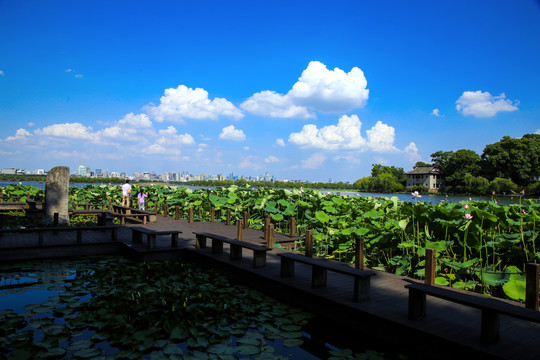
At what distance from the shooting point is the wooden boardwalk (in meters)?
2.73

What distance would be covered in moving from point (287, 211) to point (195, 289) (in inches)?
212

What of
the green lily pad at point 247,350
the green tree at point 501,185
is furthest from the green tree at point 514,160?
the green lily pad at point 247,350

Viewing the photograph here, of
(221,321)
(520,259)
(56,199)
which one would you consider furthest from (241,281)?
(56,199)

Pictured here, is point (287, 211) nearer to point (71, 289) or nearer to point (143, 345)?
point (71, 289)

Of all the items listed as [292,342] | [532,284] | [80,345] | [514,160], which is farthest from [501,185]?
[80,345]

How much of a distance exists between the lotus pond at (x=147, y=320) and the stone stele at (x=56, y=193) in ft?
17.5

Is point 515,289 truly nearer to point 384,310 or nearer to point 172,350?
point 384,310

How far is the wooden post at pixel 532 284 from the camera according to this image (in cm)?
314

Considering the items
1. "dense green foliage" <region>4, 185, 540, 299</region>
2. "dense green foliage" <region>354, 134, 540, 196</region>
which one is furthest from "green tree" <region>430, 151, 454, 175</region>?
"dense green foliage" <region>4, 185, 540, 299</region>

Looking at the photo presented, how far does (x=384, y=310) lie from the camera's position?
11.3 feet

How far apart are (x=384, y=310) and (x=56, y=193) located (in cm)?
1023

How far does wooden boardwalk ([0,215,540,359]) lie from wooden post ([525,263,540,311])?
→ 0.24 m

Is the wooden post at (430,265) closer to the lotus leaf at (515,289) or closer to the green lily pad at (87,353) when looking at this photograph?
the lotus leaf at (515,289)

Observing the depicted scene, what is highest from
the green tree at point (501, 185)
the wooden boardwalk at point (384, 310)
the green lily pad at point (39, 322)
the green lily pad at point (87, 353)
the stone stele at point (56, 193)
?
the green tree at point (501, 185)
